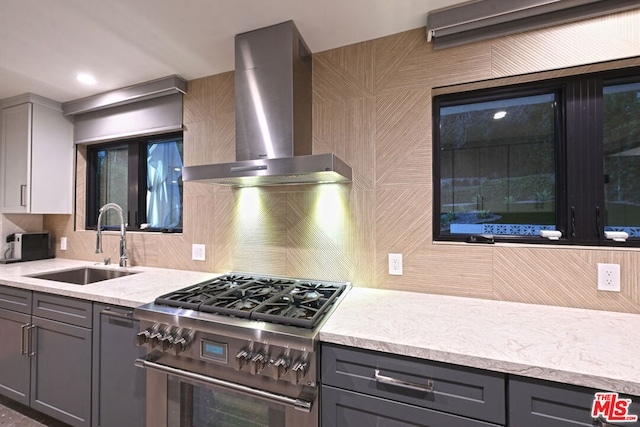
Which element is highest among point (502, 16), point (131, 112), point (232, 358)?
point (502, 16)

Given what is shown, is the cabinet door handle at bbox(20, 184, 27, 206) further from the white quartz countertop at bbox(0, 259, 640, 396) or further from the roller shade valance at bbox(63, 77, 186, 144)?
the white quartz countertop at bbox(0, 259, 640, 396)

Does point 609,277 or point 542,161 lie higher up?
point 542,161

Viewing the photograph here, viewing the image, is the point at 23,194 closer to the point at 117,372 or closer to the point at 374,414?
the point at 117,372

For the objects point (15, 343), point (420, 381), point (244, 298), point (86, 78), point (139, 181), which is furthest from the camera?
point (139, 181)

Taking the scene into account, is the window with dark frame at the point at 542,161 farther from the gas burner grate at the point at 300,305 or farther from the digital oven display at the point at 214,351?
the digital oven display at the point at 214,351

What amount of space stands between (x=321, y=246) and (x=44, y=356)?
6.00 ft

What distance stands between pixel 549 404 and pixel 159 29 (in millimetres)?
2347

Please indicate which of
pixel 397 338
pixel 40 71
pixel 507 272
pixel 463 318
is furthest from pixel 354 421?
pixel 40 71

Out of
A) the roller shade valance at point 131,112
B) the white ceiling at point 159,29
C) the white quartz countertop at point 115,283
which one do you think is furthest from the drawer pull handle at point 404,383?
the roller shade valance at point 131,112

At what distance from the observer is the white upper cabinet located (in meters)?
2.26

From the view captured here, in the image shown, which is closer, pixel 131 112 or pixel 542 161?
pixel 542 161

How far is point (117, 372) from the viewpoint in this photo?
1.42 meters

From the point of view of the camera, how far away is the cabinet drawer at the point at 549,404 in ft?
2.51

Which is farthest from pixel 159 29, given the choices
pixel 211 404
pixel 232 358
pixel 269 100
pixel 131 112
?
pixel 211 404
